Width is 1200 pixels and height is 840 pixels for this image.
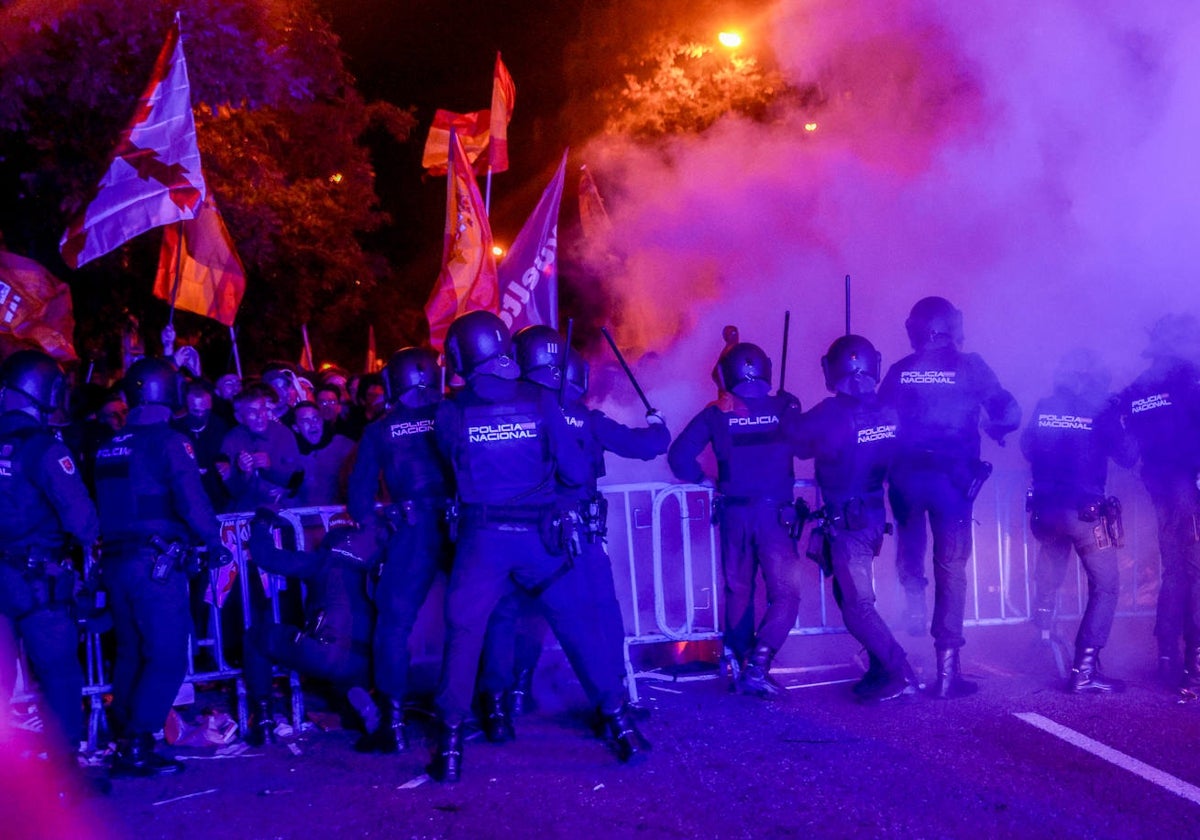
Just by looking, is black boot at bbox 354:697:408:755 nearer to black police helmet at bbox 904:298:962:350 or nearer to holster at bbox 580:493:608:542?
holster at bbox 580:493:608:542

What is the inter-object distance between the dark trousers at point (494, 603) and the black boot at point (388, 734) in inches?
28.9

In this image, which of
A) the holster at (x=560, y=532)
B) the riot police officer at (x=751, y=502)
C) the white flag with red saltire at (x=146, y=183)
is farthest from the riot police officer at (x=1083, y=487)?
the white flag with red saltire at (x=146, y=183)

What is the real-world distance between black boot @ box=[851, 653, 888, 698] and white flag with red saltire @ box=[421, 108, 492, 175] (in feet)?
19.0

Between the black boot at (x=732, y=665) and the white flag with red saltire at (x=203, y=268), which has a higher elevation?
the white flag with red saltire at (x=203, y=268)

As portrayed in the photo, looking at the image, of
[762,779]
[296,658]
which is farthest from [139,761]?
[762,779]

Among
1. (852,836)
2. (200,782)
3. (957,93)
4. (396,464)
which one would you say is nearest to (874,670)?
(852,836)

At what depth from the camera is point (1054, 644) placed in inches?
257

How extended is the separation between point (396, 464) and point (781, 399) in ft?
7.71

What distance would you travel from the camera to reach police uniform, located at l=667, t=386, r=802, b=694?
20.5 feet

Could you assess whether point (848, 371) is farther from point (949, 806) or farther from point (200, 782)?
point (200, 782)

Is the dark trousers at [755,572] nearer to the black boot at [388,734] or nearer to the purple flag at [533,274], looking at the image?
the black boot at [388,734]

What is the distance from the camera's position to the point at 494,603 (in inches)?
203

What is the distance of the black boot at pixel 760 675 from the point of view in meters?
6.20

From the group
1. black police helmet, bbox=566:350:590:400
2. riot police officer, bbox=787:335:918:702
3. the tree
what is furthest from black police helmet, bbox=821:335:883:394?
the tree
